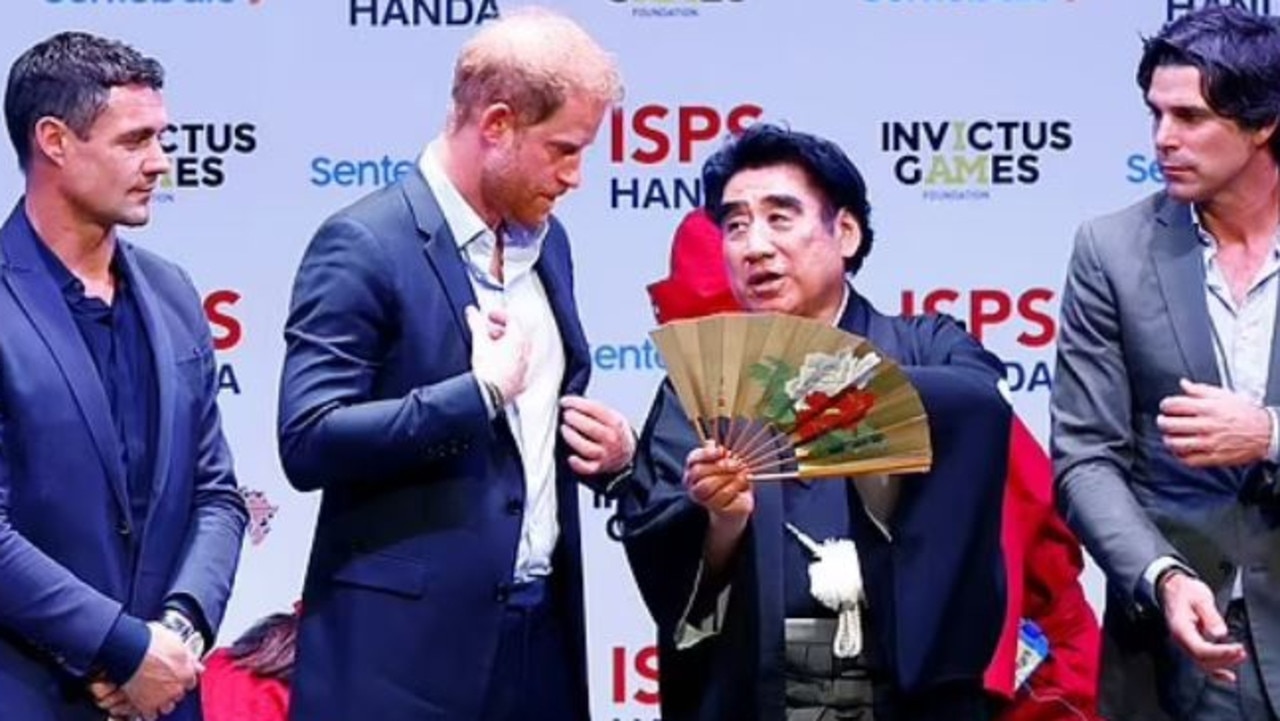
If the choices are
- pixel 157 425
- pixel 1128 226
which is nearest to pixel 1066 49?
pixel 1128 226

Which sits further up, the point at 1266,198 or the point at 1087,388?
the point at 1266,198

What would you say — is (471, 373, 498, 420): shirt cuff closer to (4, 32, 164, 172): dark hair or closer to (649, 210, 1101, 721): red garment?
(4, 32, 164, 172): dark hair

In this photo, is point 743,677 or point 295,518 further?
point 295,518

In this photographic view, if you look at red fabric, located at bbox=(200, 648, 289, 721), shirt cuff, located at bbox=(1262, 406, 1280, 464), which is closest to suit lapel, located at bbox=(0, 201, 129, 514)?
red fabric, located at bbox=(200, 648, 289, 721)

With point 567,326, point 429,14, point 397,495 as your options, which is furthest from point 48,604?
point 429,14

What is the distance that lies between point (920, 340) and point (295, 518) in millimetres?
2041

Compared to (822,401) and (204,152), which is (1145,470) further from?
(204,152)

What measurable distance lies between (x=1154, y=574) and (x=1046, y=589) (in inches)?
41.7

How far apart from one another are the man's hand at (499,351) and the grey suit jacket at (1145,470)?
88 centimetres

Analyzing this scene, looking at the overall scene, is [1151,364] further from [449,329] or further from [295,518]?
[295,518]

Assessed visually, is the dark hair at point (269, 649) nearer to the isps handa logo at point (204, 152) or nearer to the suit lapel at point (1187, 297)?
the isps handa logo at point (204, 152)

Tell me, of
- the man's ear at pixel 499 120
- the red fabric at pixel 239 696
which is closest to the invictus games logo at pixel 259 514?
the red fabric at pixel 239 696

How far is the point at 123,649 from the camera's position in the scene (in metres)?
3.91

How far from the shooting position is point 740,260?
4172 mm
